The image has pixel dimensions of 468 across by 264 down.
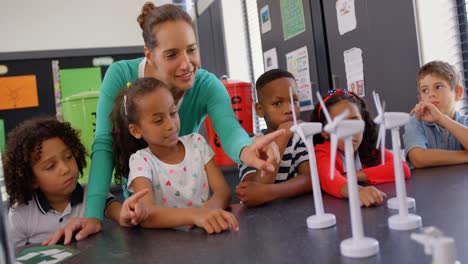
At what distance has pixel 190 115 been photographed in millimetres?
1429

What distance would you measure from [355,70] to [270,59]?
77 centimetres

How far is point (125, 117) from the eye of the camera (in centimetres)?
126

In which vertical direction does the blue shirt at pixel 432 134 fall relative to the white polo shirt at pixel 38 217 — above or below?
above

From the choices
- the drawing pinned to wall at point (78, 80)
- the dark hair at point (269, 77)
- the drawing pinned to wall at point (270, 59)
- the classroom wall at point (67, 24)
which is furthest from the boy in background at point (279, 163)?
the classroom wall at point (67, 24)

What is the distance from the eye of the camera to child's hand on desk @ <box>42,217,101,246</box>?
0.99m

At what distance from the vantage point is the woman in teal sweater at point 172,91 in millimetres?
1140

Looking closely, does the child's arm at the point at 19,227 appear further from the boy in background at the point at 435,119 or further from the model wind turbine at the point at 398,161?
the boy in background at the point at 435,119

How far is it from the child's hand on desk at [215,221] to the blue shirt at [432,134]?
2.81 feet

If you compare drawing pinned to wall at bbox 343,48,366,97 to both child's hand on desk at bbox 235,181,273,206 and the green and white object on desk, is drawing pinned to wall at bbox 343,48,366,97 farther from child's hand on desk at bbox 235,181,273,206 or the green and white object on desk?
the green and white object on desk

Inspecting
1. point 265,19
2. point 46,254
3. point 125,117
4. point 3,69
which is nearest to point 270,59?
point 265,19

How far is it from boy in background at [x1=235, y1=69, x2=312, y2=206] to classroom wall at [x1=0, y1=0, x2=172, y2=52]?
1957 millimetres

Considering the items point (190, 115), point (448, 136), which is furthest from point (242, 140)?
point (448, 136)

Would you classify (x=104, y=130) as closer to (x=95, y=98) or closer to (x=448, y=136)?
(x=95, y=98)

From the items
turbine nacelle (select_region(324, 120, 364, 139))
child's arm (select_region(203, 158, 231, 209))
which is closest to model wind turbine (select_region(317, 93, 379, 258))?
turbine nacelle (select_region(324, 120, 364, 139))
